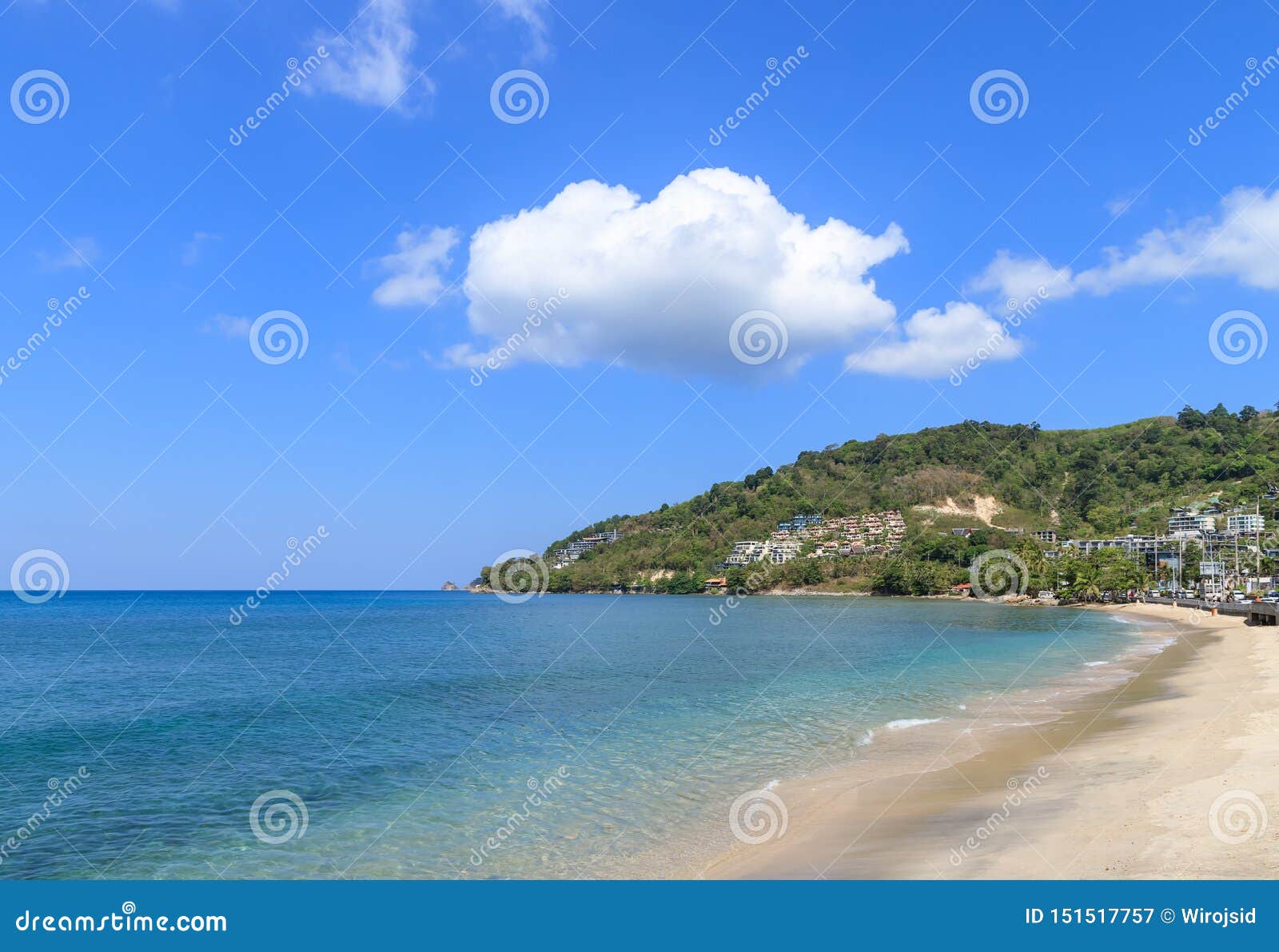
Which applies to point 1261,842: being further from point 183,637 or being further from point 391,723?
point 183,637

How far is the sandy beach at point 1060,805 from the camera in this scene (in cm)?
997

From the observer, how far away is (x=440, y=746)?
68.4 feet

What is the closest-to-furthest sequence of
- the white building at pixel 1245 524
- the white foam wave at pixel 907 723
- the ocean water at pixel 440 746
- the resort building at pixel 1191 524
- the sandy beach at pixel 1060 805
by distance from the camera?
1. the sandy beach at pixel 1060 805
2. the ocean water at pixel 440 746
3. the white foam wave at pixel 907 723
4. the white building at pixel 1245 524
5. the resort building at pixel 1191 524

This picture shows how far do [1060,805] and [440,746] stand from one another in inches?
574

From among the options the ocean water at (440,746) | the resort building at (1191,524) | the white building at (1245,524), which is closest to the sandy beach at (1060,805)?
the ocean water at (440,746)

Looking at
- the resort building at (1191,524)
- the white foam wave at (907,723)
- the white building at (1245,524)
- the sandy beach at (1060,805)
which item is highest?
the resort building at (1191,524)

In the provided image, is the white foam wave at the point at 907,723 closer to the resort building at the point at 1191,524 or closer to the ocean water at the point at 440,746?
the ocean water at the point at 440,746

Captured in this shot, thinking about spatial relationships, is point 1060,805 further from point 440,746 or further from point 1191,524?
point 1191,524

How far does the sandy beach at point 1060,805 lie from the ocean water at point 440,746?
61.8 inches

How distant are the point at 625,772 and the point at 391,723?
10453mm

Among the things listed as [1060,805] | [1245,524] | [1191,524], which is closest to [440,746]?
[1060,805]

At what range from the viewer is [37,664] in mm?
44094
